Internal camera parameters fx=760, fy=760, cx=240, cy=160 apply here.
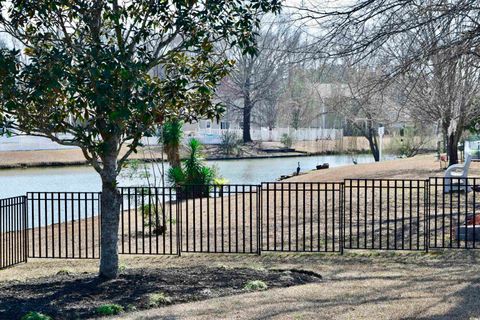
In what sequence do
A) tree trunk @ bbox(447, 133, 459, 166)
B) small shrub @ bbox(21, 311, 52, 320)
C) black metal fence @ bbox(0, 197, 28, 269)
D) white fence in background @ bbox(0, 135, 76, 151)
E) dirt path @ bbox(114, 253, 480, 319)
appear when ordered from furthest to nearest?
white fence in background @ bbox(0, 135, 76, 151), tree trunk @ bbox(447, 133, 459, 166), black metal fence @ bbox(0, 197, 28, 269), dirt path @ bbox(114, 253, 480, 319), small shrub @ bbox(21, 311, 52, 320)

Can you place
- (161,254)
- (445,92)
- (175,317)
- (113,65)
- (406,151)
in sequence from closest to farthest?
(175,317) < (113,65) < (161,254) < (445,92) < (406,151)

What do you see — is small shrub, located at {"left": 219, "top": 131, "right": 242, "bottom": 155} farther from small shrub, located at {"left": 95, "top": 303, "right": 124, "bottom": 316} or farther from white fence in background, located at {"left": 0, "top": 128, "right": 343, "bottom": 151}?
small shrub, located at {"left": 95, "top": 303, "right": 124, "bottom": 316}

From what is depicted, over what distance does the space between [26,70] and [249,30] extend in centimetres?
330

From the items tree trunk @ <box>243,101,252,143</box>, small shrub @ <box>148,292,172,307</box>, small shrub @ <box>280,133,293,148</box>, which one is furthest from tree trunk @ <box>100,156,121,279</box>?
small shrub @ <box>280,133,293,148</box>

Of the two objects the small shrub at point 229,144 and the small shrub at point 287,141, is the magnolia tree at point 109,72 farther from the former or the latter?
the small shrub at point 287,141

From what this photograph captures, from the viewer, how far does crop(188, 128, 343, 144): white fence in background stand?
6167 cm

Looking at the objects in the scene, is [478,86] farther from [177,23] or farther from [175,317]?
[175,317]

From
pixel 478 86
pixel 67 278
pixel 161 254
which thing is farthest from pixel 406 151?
pixel 67 278

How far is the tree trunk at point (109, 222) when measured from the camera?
32.7 feet

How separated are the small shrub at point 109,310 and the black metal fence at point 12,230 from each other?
4543 millimetres

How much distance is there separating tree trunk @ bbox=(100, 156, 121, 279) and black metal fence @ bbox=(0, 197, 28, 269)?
2.78m

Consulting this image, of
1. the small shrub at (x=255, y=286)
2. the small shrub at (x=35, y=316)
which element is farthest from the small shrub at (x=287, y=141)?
the small shrub at (x=35, y=316)

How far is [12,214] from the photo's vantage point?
12.5 meters

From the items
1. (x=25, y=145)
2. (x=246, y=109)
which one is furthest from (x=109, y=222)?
(x=246, y=109)
